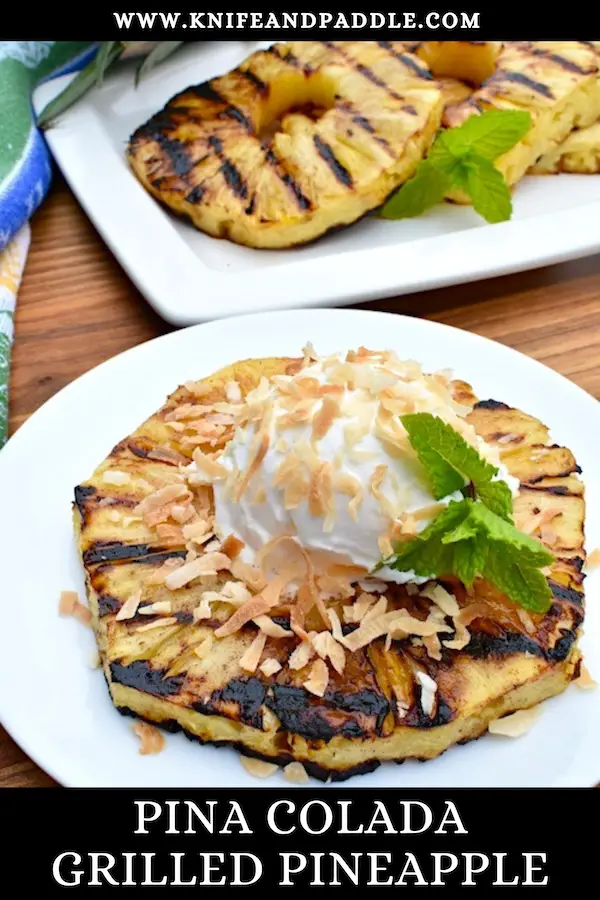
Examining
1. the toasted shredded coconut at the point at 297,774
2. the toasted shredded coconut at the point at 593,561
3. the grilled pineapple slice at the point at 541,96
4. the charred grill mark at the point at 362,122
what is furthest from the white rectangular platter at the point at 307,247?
the toasted shredded coconut at the point at 297,774

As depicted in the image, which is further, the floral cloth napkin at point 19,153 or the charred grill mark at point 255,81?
the charred grill mark at point 255,81

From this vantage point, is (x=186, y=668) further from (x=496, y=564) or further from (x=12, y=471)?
(x=12, y=471)

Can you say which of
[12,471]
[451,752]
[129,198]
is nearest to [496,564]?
[451,752]

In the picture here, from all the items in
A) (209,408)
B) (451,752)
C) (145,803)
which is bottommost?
(451,752)

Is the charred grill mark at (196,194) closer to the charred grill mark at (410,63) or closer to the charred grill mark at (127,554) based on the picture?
the charred grill mark at (410,63)

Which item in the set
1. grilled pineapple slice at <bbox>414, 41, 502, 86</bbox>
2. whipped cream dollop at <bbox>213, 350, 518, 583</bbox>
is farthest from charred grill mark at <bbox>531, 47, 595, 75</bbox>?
whipped cream dollop at <bbox>213, 350, 518, 583</bbox>

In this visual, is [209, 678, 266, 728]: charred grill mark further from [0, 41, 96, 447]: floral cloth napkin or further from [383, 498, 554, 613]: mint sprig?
[0, 41, 96, 447]: floral cloth napkin
